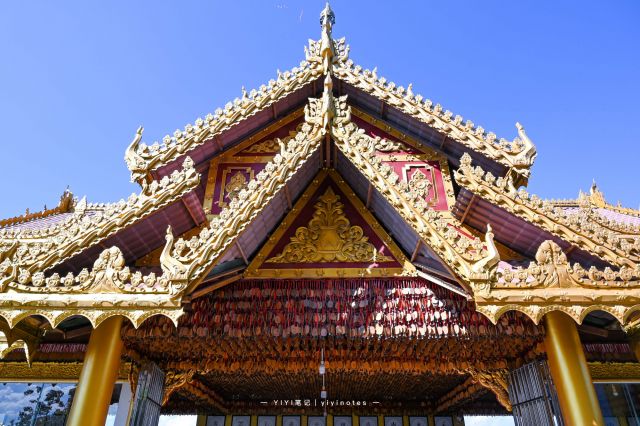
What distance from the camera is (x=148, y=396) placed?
6656 millimetres

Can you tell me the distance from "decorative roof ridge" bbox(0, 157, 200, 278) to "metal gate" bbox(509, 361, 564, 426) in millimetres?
5593

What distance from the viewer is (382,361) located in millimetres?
6938

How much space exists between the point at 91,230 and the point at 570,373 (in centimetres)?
632

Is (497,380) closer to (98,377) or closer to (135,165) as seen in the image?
(98,377)

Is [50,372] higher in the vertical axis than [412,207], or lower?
lower

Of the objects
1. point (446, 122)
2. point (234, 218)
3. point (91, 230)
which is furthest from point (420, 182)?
point (91, 230)

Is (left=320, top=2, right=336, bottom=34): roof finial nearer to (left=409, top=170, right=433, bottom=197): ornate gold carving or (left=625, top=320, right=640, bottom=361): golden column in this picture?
(left=409, top=170, right=433, bottom=197): ornate gold carving

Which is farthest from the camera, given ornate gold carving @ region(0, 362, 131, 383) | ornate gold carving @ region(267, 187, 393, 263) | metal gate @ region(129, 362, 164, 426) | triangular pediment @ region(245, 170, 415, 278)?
ornate gold carving @ region(0, 362, 131, 383)

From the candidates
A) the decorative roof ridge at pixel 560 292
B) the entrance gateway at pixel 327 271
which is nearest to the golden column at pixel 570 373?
the entrance gateway at pixel 327 271

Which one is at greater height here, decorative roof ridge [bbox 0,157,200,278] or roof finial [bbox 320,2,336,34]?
roof finial [bbox 320,2,336,34]

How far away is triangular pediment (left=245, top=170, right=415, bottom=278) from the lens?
21.6 ft

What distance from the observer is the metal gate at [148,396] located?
251 inches

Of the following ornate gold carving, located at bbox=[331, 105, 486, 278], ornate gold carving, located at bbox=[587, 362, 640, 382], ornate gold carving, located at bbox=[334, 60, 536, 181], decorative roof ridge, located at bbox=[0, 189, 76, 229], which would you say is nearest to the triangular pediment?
ornate gold carving, located at bbox=[331, 105, 486, 278]

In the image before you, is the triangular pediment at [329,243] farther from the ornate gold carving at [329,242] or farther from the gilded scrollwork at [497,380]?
the gilded scrollwork at [497,380]
